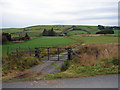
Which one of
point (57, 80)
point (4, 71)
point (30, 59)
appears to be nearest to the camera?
point (57, 80)

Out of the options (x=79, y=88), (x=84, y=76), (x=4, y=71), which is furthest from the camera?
(x=4, y=71)

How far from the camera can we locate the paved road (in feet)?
20.8

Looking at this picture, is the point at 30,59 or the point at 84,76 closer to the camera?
the point at 84,76

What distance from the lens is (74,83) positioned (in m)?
6.61

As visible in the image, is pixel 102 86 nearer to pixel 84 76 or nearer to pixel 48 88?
pixel 84 76

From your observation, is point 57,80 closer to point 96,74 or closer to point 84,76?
point 84,76

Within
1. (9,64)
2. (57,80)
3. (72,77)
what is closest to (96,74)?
(72,77)

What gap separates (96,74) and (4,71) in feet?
18.0

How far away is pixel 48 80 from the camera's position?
7141mm

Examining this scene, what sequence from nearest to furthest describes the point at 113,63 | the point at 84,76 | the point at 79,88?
the point at 79,88 < the point at 84,76 < the point at 113,63

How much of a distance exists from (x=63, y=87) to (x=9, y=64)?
619cm

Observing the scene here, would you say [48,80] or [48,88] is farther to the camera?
[48,80]

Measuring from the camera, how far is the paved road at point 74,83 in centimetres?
634

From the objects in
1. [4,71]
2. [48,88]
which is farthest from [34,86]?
[4,71]
